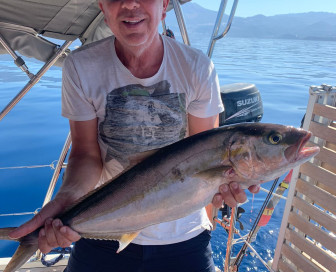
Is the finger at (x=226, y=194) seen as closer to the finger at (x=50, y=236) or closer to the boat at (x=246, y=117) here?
the finger at (x=50, y=236)

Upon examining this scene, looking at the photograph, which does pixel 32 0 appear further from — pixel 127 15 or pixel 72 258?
pixel 72 258

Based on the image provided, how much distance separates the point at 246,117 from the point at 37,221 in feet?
7.26

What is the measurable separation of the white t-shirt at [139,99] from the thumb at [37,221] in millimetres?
373

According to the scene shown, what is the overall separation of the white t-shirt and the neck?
34 millimetres

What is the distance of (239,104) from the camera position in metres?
3.05

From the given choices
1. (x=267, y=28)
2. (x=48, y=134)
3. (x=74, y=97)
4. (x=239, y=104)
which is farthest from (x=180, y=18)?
(x=267, y=28)

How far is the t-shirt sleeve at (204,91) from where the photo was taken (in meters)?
1.69

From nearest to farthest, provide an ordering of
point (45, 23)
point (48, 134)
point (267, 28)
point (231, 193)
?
point (231, 193), point (45, 23), point (48, 134), point (267, 28)

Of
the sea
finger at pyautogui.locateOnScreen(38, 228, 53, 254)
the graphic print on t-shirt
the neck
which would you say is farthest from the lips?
the sea

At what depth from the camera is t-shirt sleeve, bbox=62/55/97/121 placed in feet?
5.35

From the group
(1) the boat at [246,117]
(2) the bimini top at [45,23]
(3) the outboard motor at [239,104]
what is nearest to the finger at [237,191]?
(1) the boat at [246,117]

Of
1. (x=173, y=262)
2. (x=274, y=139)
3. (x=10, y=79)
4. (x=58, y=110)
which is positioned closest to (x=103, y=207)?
(x=173, y=262)

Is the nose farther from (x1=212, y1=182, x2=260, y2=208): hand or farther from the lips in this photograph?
(x1=212, y1=182, x2=260, y2=208): hand

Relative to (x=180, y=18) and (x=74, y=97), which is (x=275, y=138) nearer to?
(x=74, y=97)
